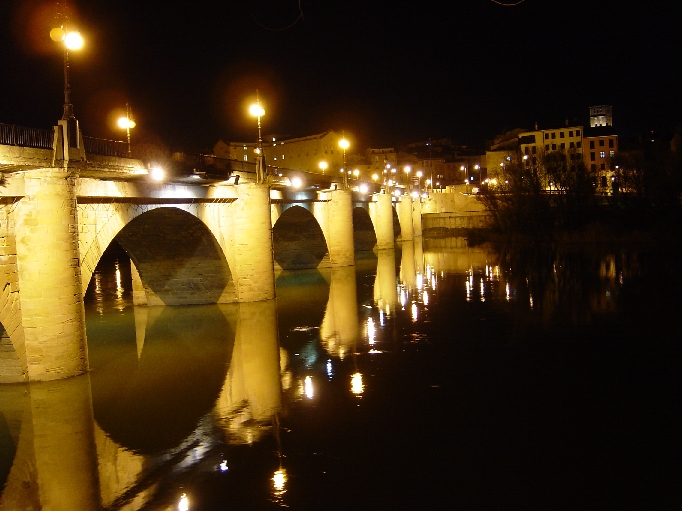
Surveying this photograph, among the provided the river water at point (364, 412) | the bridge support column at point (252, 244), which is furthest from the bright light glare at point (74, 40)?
the bridge support column at point (252, 244)

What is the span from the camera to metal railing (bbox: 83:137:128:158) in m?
16.2

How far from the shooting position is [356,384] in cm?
1364

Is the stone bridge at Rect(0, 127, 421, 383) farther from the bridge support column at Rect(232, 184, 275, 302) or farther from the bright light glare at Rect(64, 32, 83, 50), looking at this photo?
the bright light glare at Rect(64, 32, 83, 50)

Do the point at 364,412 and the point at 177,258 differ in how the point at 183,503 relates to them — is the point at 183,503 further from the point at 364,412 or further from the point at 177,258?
the point at 177,258

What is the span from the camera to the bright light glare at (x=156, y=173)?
19.0 meters

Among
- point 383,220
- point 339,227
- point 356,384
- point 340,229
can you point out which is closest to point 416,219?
point 383,220

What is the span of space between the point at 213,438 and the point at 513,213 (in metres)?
50.3

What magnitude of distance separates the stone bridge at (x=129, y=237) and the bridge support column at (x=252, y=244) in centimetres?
4

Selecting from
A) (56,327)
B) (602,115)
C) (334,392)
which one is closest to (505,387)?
(334,392)

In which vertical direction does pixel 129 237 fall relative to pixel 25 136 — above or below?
below

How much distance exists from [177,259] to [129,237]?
2.00 meters

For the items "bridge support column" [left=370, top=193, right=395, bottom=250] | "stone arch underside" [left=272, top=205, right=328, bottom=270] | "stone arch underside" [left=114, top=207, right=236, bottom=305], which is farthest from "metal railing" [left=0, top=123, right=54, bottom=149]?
"bridge support column" [left=370, top=193, right=395, bottom=250]

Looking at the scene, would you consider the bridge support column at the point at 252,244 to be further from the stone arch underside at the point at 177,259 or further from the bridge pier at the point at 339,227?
the bridge pier at the point at 339,227

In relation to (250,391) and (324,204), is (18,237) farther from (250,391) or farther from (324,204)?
(324,204)
